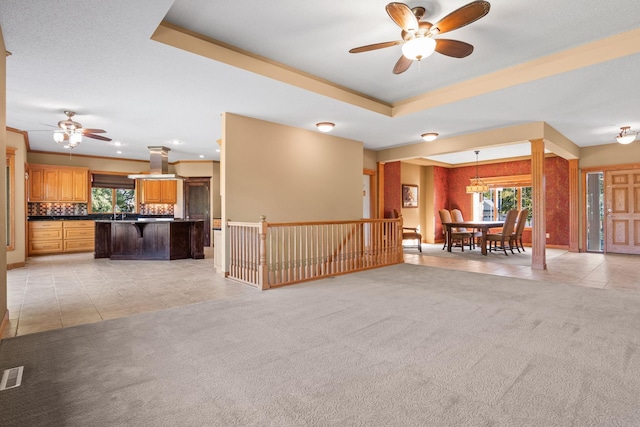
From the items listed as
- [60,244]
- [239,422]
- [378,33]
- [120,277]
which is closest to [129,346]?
[239,422]

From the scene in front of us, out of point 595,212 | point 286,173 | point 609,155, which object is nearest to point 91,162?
point 286,173

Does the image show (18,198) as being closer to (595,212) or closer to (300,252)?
(300,252)

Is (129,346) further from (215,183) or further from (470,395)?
(215,183)

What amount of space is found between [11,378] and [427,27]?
3.94 metres

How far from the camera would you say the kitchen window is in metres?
9.25

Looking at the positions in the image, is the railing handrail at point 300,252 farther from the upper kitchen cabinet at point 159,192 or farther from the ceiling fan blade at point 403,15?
the upper kitchen cabinet at point 159,192

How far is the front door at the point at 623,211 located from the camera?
7598 millimetres

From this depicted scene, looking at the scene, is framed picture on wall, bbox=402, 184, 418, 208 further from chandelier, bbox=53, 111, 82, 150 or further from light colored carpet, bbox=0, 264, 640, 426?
chandelier, bbox=53, 111, 82, 150

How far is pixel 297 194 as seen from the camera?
616 centimetres

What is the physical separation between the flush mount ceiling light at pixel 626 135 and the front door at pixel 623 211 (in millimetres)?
1711

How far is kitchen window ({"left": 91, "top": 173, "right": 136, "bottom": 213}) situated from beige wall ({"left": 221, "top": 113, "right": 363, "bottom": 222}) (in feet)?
20.1

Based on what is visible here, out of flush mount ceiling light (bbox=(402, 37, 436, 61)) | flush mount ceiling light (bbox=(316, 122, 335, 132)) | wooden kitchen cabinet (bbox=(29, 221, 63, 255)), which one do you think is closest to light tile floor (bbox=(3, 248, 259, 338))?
wooden kitchen cabinet (bbox=(29, 221, 63, 255))

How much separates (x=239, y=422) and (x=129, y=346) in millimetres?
1388

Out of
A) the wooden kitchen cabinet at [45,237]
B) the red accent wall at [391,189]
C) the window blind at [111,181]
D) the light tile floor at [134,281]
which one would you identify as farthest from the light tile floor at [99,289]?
the red accent wall at [391,189]
